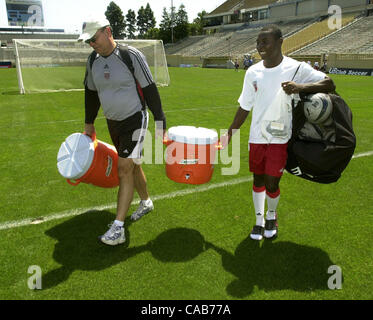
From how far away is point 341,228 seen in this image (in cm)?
333

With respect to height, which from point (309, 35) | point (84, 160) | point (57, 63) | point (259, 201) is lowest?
point (259, 201)

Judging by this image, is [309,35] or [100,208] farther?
[309,35]

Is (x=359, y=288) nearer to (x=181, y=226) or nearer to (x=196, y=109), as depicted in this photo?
(x=181, y=226)

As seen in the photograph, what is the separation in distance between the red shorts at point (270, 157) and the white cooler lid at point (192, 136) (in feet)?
1.32

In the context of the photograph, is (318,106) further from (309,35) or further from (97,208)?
Result: (309,35)

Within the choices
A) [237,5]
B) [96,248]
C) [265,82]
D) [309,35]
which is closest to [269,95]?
[265,82]

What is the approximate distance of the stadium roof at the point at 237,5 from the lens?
62.7 metres

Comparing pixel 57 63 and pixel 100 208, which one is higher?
pixel 57 63

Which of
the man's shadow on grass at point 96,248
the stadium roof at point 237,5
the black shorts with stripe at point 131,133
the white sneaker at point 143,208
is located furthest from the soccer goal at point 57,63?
the stadium roof at point 237,5

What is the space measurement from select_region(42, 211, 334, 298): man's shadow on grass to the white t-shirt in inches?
40.9

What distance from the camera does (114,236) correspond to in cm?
305

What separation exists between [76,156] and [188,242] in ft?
4.72

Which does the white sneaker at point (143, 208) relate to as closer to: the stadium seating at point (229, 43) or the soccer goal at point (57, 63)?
the soccer goal at point (57, 63)

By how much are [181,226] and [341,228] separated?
1664 mm
